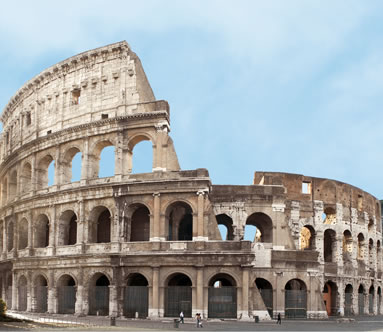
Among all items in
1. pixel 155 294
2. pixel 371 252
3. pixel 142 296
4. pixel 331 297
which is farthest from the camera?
pixel 371 252

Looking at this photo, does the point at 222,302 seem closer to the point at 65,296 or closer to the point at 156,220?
the point at 156,220

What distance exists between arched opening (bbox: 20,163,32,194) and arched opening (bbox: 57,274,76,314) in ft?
26.2

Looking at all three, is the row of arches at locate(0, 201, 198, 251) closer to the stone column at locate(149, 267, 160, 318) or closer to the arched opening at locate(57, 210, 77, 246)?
the arched opening at locate(57, 210, 77, 246)

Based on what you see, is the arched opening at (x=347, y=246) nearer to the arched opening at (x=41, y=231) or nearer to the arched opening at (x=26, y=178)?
the arched opening at (x=41, y=231)

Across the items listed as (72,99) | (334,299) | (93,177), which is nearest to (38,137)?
(72,99)

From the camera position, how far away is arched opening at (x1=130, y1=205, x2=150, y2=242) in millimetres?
30734

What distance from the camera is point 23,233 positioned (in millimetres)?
36156

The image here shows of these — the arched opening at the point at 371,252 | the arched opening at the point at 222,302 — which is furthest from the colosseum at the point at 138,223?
the arched opening at the point at 371,252

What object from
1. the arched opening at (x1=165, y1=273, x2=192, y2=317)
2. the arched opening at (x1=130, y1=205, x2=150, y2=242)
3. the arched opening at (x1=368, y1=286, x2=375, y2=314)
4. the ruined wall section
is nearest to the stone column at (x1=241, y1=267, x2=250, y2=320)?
the arched opening at (x1=165, y1=273, x2=192, y2=317)

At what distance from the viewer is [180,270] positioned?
2794 centimetres

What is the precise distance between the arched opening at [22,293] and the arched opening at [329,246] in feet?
68.7

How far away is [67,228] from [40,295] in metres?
4.44

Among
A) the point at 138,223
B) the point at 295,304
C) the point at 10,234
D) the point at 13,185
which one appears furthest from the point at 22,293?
the point at 295,304

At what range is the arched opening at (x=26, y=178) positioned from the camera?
120ft
